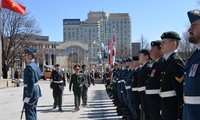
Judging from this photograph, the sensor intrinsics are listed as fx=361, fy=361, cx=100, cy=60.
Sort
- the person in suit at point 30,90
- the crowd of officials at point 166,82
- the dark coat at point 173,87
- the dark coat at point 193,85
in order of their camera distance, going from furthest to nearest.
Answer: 1. the person in suit at point 30,90
2. the dark coat at point 173,87
3. the crowd of officials at point 166,82
4. the dark coat at point 193,85

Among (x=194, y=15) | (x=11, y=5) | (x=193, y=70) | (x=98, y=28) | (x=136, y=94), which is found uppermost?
(x=98, y=28)

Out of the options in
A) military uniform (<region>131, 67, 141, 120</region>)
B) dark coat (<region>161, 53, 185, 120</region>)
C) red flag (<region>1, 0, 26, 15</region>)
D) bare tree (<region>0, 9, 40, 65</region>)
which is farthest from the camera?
bare tree (<region>0, 9, 40, 65</region>)

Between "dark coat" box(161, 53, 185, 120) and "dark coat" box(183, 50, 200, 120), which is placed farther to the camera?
"dark coat" box(161, 53, 185, 120)

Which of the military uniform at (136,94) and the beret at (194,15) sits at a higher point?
the beret at (194,15)

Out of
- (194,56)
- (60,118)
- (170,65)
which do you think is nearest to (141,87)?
(170,65)

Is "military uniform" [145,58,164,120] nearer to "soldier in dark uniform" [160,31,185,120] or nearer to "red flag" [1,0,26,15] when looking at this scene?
"soldier in dark uniform" [160,31,185,120]

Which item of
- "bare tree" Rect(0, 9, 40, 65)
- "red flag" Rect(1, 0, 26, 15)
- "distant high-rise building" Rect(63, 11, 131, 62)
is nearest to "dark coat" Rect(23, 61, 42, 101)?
"red flag" Rect(1, 0, 26, 15)

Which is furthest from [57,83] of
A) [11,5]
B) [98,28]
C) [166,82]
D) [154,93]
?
[98,28]

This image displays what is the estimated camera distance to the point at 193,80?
398 cm

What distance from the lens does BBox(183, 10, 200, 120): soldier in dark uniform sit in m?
3.96

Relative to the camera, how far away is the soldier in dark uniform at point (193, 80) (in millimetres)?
3955

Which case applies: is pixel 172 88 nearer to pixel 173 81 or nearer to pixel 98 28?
pixel 173 81

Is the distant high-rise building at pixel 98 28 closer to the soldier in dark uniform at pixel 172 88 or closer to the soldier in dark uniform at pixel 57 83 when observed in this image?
the soldier in dark uniform at pixel 57 83

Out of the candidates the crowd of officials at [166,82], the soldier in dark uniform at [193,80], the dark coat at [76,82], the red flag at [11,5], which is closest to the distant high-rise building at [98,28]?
the red flag at [11,5]
